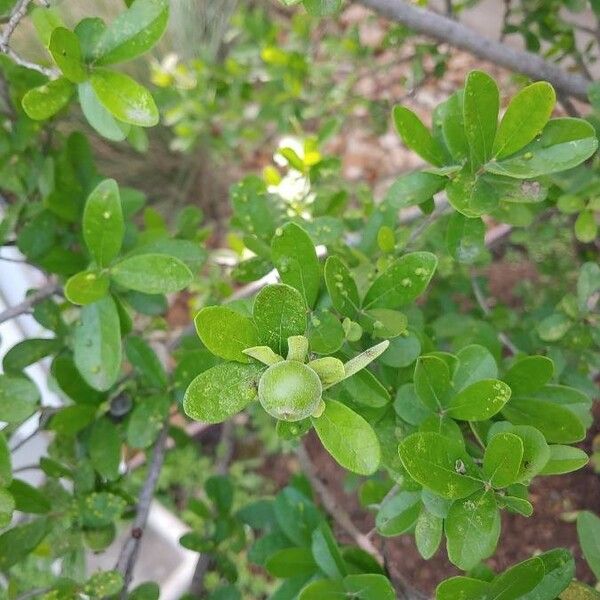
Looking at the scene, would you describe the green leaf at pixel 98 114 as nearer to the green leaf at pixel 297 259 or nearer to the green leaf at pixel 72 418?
the green leaf at pixel 297 259

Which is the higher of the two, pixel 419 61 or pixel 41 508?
pixel 419 61

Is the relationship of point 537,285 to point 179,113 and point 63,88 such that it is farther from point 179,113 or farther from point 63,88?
point 63,88

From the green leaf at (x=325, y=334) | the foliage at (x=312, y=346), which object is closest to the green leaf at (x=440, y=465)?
the foliage at (x=312, y=346)

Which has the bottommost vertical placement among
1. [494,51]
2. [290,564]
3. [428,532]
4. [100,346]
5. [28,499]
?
[290,564]

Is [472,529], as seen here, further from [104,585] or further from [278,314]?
[104,585]

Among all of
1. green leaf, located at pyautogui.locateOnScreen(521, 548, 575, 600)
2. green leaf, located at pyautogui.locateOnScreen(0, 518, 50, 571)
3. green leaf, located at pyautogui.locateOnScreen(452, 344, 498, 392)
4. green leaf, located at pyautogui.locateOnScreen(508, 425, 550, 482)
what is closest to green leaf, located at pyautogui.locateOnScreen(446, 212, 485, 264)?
green leaf, located at pyautogui.locateOnScreen(452, 344, 498, 392)

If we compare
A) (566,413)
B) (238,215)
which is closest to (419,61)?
(238,215)

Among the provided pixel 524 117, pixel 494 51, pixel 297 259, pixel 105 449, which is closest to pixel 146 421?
pixel 105 449

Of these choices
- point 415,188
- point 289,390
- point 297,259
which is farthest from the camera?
point 415,188
